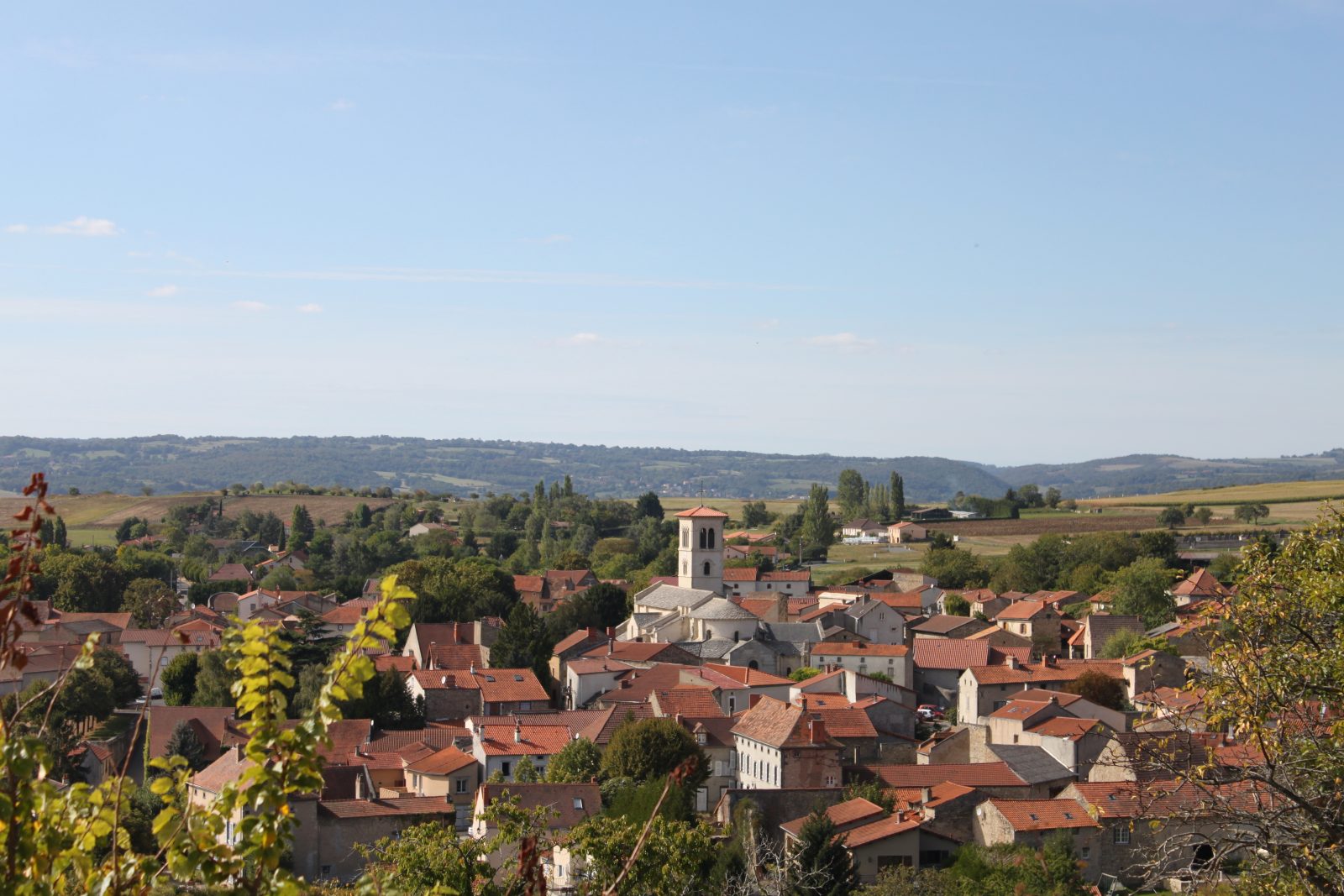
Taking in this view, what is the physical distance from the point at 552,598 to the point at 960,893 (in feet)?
172

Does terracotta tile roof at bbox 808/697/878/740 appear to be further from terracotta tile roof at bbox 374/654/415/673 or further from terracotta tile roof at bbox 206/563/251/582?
terracotta tile roof at bbox 206/563/251/582

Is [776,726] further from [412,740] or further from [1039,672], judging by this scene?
[1039,672]

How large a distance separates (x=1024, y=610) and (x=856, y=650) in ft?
42.8

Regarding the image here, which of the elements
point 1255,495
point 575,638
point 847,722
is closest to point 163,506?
point 575,638

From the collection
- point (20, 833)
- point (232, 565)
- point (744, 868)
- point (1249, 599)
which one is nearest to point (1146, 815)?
point (1249, 599)

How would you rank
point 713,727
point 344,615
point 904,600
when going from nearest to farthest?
1. point 713,727
2. point 344,615
3. point 904,600

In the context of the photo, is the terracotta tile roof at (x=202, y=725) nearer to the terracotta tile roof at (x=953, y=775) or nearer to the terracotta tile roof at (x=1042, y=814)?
the terracotta tile roof at (x=953, y=775)

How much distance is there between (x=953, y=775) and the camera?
128 feet

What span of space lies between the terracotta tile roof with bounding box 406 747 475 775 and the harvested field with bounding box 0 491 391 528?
97768mm

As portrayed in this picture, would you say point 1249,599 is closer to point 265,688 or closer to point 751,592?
point 265,688

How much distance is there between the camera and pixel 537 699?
5150 centimetres

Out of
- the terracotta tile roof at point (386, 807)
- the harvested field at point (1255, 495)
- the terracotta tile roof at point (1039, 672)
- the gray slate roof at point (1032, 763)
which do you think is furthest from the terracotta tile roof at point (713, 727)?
the harvested field at point (1255, 495)

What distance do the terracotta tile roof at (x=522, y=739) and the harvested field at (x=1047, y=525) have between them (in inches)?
2645

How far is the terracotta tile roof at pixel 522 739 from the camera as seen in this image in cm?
4284
